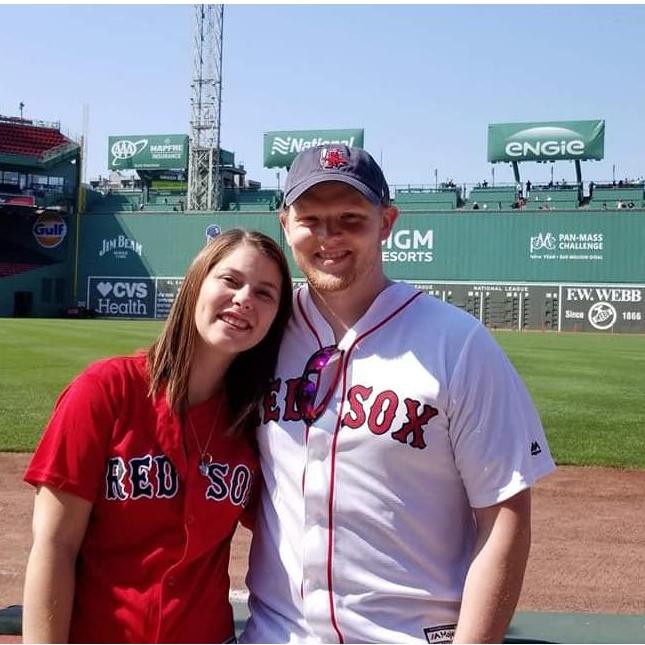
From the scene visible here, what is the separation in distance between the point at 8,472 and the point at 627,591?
17.3ft

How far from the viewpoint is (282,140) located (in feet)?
205

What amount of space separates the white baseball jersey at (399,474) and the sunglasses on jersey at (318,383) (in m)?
0.02

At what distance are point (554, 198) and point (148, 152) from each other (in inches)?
1192

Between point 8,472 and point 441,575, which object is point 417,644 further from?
point 8,472

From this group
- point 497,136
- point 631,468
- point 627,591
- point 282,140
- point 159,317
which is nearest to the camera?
point 627,591

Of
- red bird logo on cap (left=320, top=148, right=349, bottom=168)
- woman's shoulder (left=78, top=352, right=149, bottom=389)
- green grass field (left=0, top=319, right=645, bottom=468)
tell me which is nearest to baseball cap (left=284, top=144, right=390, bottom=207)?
red bird logo on cap (left=320, top=148, right=349, bottom=168)

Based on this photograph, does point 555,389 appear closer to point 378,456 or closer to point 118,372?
point 378,456

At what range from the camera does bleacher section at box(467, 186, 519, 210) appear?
2157 inches

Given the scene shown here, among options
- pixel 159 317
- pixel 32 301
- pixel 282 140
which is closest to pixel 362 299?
pixel 159 317

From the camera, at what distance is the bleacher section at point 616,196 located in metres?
51.6

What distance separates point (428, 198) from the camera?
5575 cm

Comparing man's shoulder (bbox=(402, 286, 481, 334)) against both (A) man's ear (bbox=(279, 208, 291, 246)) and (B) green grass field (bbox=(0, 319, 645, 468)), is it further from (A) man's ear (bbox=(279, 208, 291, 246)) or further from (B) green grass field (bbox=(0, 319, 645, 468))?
(B) green grass field (bbox=(0, 319, 645, 468))

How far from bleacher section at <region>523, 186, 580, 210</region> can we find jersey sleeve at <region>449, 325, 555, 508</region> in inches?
2064

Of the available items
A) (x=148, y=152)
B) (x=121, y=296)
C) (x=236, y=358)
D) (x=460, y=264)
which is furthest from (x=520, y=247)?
(x=236, y=358)
